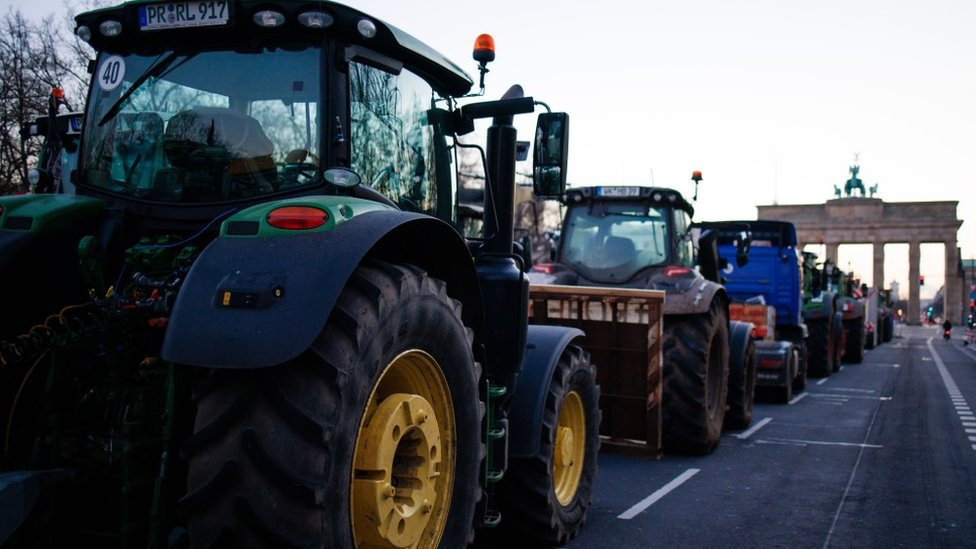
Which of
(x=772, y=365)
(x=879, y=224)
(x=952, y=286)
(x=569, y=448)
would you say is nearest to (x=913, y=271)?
(x=952, y=286)

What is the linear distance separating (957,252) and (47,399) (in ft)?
339

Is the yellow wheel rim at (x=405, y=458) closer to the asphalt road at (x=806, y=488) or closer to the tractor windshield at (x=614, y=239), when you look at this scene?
the asphalt road at (x=806, y=488)

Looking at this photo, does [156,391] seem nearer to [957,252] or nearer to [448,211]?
[448,211]

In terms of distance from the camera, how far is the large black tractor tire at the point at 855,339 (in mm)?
28531

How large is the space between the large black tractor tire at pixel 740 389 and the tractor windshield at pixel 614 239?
1.74m

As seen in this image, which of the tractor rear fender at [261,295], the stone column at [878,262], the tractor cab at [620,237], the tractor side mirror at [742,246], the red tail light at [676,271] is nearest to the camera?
the tractor rear fender at [261,295]

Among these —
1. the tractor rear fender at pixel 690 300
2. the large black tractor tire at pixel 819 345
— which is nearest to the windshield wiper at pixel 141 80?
the tractor rear fender at pixel 690 300

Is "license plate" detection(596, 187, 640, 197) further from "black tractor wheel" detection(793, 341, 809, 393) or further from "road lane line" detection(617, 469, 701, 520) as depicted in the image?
"black tractor wheel" detection(793, 341, 809, 393)

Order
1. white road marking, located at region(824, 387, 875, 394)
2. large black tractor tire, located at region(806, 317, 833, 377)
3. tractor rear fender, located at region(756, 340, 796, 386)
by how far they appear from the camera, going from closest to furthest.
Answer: tractor rear fender, located at region(756, 340, 796, 386) → white road marking, located at region(824, 387, 875, 394) → large black tractor tire, located at region(806, 317, 833, 377)

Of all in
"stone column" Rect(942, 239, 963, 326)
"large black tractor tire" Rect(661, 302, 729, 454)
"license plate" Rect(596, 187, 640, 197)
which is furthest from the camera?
"stone column" Rect(942, 239, 963, 326)

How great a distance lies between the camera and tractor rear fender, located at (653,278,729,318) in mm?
9695

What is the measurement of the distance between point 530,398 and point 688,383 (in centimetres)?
448

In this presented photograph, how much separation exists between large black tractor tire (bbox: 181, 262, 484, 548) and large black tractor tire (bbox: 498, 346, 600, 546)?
168 centimetres

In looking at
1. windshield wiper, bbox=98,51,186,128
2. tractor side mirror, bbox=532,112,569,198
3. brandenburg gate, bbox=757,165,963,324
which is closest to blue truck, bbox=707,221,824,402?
tractor side mirror, bbox=532,112,569,198
